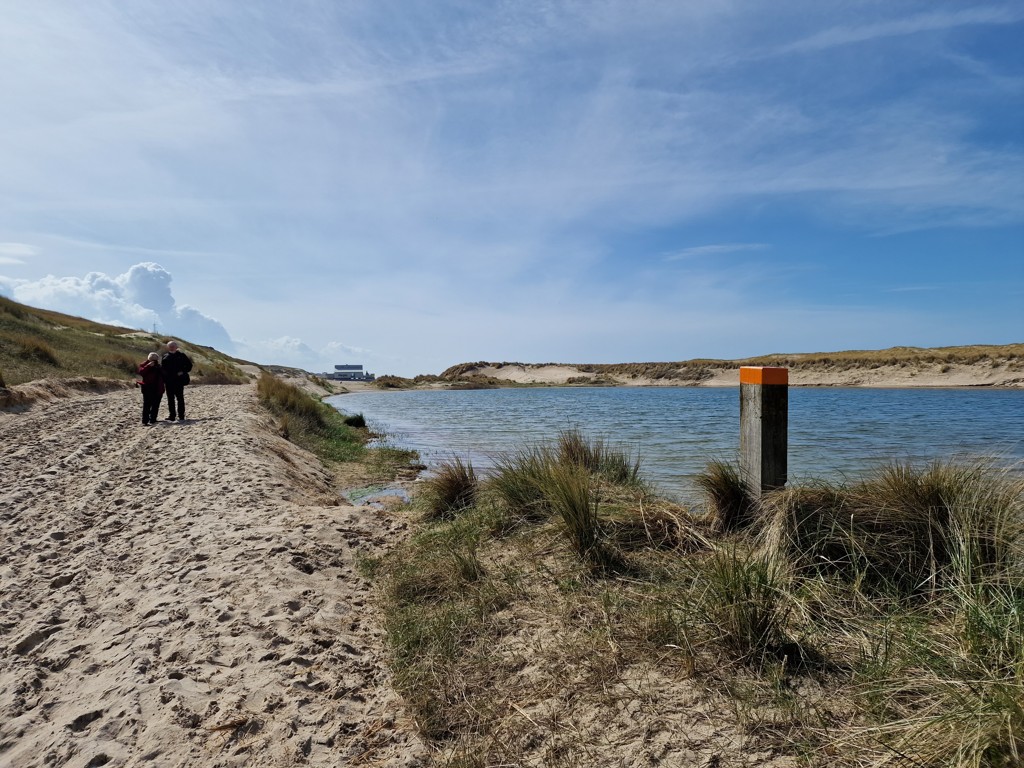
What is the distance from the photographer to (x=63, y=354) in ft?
83.0

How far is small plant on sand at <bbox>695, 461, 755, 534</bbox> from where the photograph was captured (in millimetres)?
4862

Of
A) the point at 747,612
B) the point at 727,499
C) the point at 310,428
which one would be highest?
the point at 727,499

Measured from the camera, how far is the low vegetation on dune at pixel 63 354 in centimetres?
1942

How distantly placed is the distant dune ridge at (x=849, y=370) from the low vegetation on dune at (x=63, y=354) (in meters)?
25.5

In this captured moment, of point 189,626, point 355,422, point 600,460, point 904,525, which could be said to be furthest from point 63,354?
point 904,525

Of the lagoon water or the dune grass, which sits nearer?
the lagoon water

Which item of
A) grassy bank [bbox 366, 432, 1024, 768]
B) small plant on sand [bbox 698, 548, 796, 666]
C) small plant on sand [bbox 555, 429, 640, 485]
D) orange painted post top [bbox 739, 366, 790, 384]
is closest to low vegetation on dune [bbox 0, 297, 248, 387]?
small plant on sand [bbox 555, 429, 640, 485]

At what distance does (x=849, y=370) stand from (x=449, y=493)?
168 ft

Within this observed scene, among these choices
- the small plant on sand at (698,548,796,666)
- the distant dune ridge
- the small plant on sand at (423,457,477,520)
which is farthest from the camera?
the distant dune ridge

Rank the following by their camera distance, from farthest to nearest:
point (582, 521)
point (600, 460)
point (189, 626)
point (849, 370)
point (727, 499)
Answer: point (849, 370)
point (600, 460)
point (727, 499)
point (582, 521)
point (189, 626)

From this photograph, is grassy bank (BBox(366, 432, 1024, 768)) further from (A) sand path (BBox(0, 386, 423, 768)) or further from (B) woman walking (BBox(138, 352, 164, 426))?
(B) woman walking (BBox(138, 352, 164, 426))

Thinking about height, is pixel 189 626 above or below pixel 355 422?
above

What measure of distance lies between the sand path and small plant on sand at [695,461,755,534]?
2804 millimetres

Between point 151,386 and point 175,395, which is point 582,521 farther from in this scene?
point 175,395
